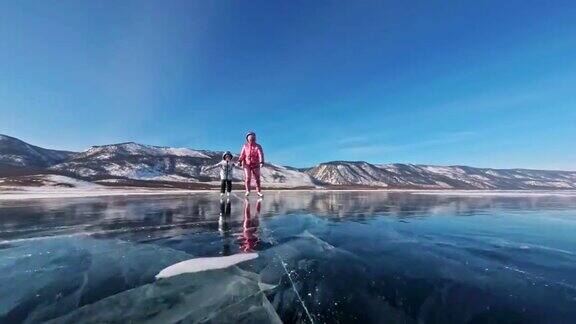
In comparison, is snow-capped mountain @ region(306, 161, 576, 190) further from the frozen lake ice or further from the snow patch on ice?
the snow patch on ice

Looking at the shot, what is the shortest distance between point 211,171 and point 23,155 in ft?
294

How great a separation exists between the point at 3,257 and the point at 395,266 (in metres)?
4.73

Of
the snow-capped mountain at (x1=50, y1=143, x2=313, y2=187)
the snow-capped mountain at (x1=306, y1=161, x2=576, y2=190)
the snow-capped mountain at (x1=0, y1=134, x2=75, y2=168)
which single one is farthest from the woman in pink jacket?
the snow-capped mountain at (x1=0, y1=134, x2=75, y2=168)

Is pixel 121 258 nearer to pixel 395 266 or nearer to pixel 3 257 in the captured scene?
pixel 3 257

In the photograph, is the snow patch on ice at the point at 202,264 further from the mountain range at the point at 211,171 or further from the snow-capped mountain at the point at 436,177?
the snow-capped mountain at the point at 436,177

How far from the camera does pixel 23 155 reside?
139750 millimetres

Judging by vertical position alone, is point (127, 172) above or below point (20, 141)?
below

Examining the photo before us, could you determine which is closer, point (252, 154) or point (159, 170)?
point (252, 154)

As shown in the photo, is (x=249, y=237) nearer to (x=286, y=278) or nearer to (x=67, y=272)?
(x=286, y=278)

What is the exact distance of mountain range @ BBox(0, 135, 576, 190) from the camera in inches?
3816

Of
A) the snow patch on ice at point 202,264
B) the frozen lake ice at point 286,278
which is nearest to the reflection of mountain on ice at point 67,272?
the frozen lake ice at point 286,278

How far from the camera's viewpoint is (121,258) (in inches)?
151

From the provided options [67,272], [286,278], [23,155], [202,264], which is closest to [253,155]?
[202,264]

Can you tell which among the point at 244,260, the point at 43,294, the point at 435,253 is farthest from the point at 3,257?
the point at 435,253
